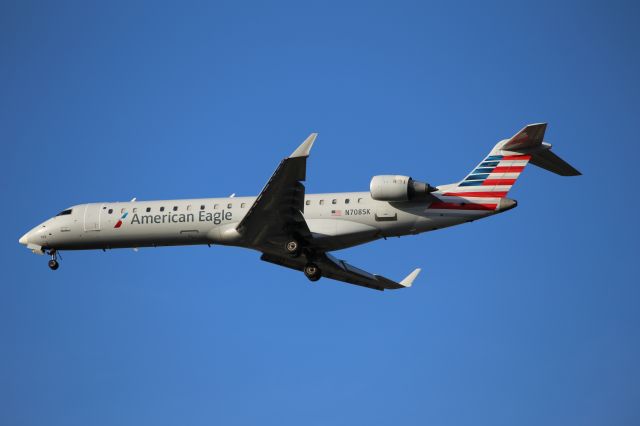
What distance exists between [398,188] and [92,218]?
12.2 metres

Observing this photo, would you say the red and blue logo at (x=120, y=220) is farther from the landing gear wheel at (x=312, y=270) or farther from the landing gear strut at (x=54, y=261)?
the landing gear wheel at (x=312, y=270)

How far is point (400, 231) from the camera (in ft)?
105

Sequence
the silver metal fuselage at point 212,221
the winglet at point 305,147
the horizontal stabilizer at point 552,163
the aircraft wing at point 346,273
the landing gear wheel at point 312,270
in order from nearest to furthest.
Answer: the winglet at point 305,147 < the horizontal stabilizer at point 552,163 < the silver metal fuselage at point 212,221 < the landing gear wheel at point 312,270 < the aircraft wing at point 346,273

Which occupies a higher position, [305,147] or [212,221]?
[305,147]

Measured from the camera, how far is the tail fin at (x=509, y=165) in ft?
101

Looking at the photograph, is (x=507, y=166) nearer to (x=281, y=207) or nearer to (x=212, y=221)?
(x=281, y=207)

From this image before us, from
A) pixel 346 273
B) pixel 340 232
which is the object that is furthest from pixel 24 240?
pixel 340 232

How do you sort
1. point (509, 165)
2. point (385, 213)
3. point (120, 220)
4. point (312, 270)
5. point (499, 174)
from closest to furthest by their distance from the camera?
point (509, 165) < point (499, 174) < point (385, 213) < point (312, 270) < point (120, 220)

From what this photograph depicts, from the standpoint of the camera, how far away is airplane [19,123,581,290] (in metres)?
31.0

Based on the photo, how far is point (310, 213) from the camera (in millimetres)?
32906

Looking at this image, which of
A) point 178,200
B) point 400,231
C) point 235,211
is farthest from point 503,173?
point 178,200

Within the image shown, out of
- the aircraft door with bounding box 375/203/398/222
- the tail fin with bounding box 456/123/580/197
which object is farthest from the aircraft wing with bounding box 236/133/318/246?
the tail fin with bounding box 456/123/580/197

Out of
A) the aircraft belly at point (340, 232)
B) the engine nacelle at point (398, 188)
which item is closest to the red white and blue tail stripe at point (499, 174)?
the engine nacelle at point (398, 188)

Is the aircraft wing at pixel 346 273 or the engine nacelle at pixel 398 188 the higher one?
the engine nacelle at pixel 398 188
